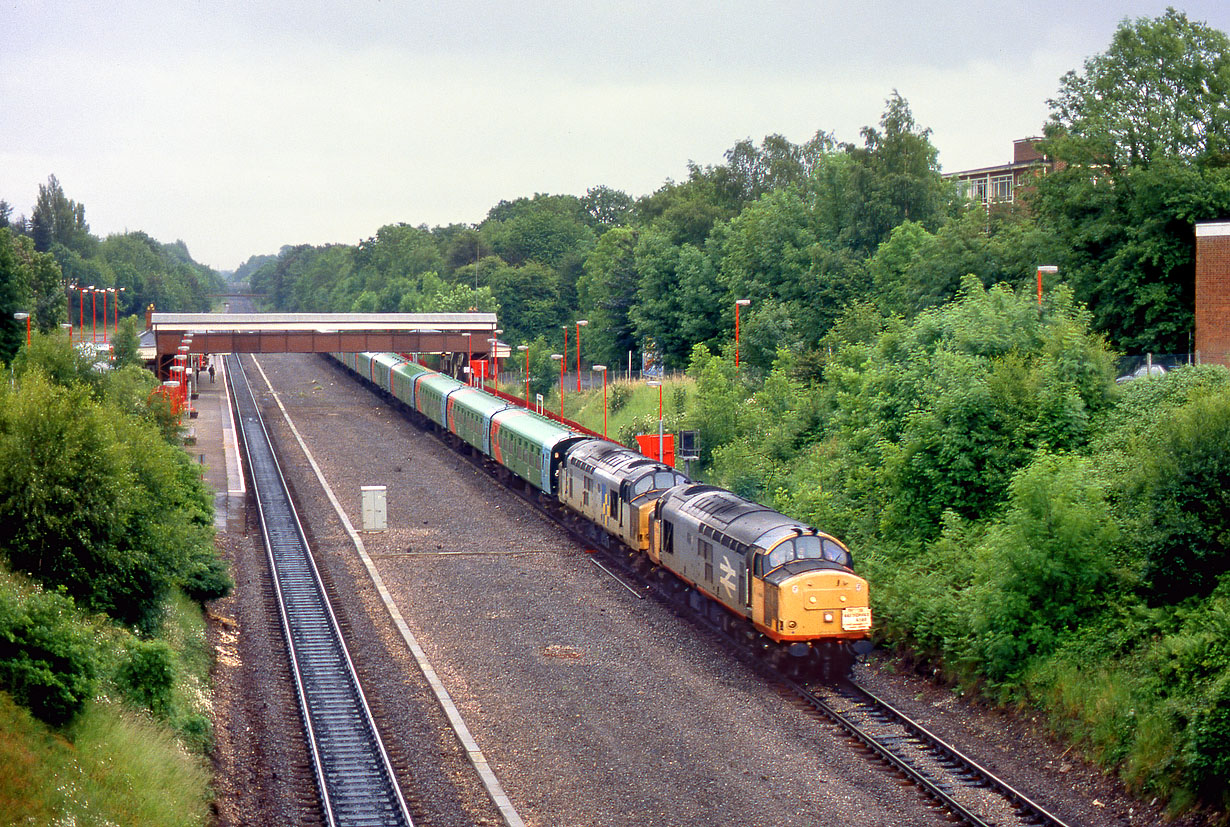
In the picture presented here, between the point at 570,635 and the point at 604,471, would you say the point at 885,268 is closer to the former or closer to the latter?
the point at 604,471

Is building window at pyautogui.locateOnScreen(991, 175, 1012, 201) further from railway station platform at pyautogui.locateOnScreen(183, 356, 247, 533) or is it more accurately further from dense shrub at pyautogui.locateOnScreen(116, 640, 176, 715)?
dense shrub at pyautogui.locateOnScreen(116, 640, 176, 715)

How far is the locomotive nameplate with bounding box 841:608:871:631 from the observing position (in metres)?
22.4

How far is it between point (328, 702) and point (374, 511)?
15.9 m

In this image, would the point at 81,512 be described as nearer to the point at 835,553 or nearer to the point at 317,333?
the point at 835,553

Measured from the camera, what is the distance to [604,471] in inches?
1329

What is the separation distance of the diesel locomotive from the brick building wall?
1725 centimetres

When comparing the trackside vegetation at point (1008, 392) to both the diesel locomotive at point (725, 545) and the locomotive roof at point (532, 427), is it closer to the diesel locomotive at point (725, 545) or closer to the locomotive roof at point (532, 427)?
the diesel locomotive at point (725, 545)

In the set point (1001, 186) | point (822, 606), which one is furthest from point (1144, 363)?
point (1001, 186)

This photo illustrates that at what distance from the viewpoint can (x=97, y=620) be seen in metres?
21.2

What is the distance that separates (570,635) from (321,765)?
8.05 m

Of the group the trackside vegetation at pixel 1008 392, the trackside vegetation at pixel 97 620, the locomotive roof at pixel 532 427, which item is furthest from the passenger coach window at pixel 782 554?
the locomotive roof at pixel 532 427

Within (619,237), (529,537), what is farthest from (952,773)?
(619,237)

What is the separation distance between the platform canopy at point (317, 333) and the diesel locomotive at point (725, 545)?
117ft

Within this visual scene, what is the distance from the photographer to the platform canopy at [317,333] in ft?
234
